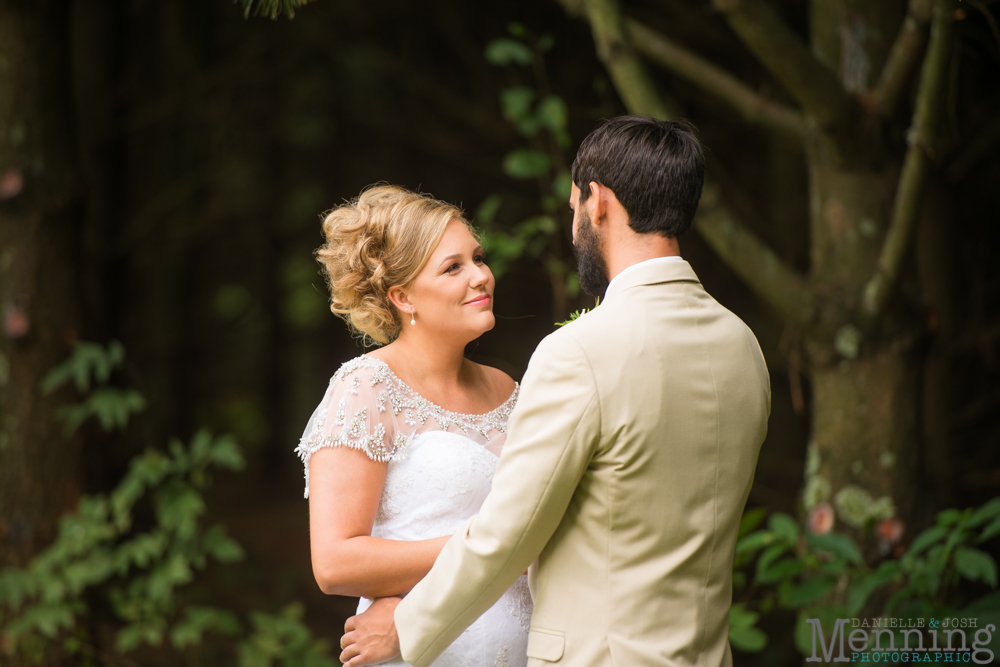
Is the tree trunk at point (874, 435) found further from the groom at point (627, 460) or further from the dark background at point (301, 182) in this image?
the groom at point (627, 460)

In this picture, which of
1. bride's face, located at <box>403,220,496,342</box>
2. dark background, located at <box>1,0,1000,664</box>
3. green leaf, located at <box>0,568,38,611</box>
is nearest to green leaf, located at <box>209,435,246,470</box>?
dark background, located at <box>1,0,1000,664</box>

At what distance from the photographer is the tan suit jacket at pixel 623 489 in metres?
1.49

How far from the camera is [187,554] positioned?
3.72 metres

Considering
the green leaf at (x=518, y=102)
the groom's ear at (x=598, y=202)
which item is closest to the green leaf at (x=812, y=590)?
the groom's ear at (x=598, y=202)

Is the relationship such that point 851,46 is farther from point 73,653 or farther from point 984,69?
point 73,653

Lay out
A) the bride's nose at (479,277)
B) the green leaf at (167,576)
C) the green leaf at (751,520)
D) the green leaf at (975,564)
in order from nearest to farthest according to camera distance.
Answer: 1. the green leaf at (975,564)
2. the bride's nose at (479,277)
3. the green leaf at (751,520)
4. the green leaf at (167,576)


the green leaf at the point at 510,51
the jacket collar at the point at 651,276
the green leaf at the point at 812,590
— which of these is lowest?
the green leaf at the point at 812,590

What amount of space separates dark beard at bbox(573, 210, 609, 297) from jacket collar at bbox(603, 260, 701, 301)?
0.09m

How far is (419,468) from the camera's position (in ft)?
6.86

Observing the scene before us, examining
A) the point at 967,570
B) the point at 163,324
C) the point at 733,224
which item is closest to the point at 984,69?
the point at 733,224

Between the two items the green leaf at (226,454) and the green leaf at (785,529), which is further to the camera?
the green leaf at (226,454)

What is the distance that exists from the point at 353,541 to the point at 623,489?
2.42ft

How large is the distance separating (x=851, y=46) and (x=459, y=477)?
2037 mm

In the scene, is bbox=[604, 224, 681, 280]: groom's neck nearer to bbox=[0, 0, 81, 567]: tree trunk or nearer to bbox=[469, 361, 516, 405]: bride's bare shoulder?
bbox=[469, 361, 516, 405]: bride's bare shoulder
